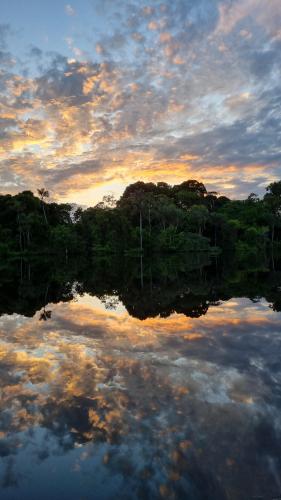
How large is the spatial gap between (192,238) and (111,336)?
190 ft

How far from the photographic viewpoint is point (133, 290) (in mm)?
19578

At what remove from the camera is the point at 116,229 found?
64.9 meters

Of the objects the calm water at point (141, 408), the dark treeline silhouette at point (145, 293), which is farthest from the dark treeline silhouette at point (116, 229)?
the calm water at point (141, 408)

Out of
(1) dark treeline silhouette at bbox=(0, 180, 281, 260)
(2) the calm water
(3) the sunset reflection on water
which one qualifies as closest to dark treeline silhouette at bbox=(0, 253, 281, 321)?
(2) the calm water

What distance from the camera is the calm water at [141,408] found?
3.98 m

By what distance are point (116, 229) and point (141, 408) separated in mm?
59736

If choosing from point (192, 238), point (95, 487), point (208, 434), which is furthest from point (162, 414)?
point (192, 238)

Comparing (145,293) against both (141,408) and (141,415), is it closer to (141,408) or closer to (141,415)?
(141,408)

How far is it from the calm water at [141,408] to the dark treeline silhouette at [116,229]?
46373 millimetres

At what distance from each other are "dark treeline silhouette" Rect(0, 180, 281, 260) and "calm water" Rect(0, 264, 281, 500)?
46.4 m

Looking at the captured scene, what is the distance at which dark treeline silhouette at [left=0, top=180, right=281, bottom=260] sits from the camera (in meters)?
62.2

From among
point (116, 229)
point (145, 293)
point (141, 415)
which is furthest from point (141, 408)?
point (116, 229)

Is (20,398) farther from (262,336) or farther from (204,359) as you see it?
(262,336)

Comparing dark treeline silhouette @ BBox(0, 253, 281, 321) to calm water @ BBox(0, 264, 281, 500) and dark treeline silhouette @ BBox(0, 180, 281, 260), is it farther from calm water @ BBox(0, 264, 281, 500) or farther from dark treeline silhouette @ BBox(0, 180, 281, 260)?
dark treeline silhouette @ BBox(0, 180, 281, 260)
